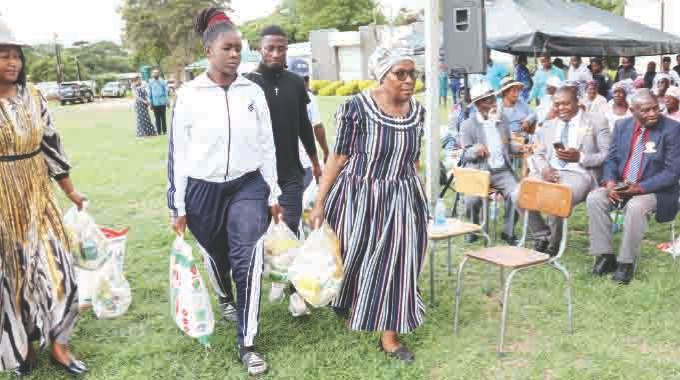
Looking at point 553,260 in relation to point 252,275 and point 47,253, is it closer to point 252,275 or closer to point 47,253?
point 252,275

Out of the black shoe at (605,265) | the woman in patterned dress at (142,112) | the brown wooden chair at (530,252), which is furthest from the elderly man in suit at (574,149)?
the woman in patterned dress at (142,112)

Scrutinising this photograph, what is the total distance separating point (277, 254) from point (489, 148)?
A: 303cm

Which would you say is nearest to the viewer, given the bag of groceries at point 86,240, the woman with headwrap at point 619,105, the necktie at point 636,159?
the bag of groceries at point 86,240

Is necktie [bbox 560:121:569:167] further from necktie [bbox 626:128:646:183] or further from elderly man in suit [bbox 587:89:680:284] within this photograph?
necktie [bbox 626:128:646:183]

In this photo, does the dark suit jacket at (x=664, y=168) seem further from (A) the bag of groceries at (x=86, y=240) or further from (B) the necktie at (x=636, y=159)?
(A) the bag of groceries at (x=86, y=240)

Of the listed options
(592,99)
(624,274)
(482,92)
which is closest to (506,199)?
(482,92)

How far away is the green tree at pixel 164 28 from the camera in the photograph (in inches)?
2159

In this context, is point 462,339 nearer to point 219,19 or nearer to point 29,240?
point 219,19

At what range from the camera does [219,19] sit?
3.60m

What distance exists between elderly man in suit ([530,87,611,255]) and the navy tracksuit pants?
2911mm

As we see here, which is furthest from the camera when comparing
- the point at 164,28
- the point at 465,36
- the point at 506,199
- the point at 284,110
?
the point at 164,28

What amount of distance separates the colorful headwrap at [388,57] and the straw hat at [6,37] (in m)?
1.87

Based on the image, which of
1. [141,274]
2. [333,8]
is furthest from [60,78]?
[141,274]

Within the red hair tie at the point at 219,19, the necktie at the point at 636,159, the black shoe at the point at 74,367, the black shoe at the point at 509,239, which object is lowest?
the black shoe at the point at 509,239
